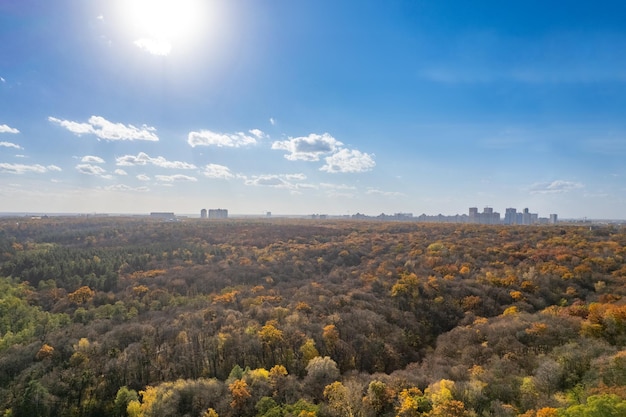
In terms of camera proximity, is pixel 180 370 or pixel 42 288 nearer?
pixel 180 370

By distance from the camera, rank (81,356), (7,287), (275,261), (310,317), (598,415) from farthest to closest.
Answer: (275,261), (7,287), (310,317), (81,356), (598,415)

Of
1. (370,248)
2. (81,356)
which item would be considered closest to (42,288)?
(81,356)

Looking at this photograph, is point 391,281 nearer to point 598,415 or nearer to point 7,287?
point 598,415

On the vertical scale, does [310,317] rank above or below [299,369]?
above

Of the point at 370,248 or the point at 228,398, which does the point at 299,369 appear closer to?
the point at 228,398


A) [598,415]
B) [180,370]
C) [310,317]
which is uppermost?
[598,415]

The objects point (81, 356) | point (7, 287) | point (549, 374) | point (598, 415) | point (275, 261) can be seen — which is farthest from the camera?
point (275, 261)
